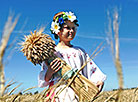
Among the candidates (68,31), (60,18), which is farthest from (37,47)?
(60,18)

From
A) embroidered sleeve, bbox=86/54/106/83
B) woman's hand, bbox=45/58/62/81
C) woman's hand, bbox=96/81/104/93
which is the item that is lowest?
woman's hand, bbox=96/81/104/93

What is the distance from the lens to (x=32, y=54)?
167 centimetres

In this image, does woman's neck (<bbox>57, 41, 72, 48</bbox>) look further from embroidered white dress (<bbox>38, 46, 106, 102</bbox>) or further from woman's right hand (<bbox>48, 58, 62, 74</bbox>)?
woman's right hand (<bbox>48, 58, 62, 74</bbox>)

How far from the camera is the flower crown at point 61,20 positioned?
2287mm

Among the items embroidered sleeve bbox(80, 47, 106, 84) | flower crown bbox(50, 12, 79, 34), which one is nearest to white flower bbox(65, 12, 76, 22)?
flower crown bbox(50, 12, 79, 34)

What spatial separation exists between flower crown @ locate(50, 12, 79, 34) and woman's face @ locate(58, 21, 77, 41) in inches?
1.6

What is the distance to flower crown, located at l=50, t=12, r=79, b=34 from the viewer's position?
2287mm

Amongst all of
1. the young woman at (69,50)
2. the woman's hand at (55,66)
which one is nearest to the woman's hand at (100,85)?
the young woman at (69,50)

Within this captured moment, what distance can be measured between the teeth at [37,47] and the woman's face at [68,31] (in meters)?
0.48

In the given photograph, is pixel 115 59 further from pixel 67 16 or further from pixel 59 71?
pixel 67 16

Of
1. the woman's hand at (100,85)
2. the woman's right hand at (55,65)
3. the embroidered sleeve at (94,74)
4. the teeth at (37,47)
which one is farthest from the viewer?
the embroidered sleeve at (94,74)

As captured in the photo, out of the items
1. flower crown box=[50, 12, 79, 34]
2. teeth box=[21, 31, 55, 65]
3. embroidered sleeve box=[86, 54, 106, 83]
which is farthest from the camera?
flower crown box=[50, 12, 79, 34]

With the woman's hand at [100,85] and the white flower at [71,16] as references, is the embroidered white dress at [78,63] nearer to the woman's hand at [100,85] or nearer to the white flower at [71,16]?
the woman's hand at [100,85]

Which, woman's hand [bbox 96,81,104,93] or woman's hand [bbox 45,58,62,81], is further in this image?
woman's hand [bbox 96,81,104,93]
